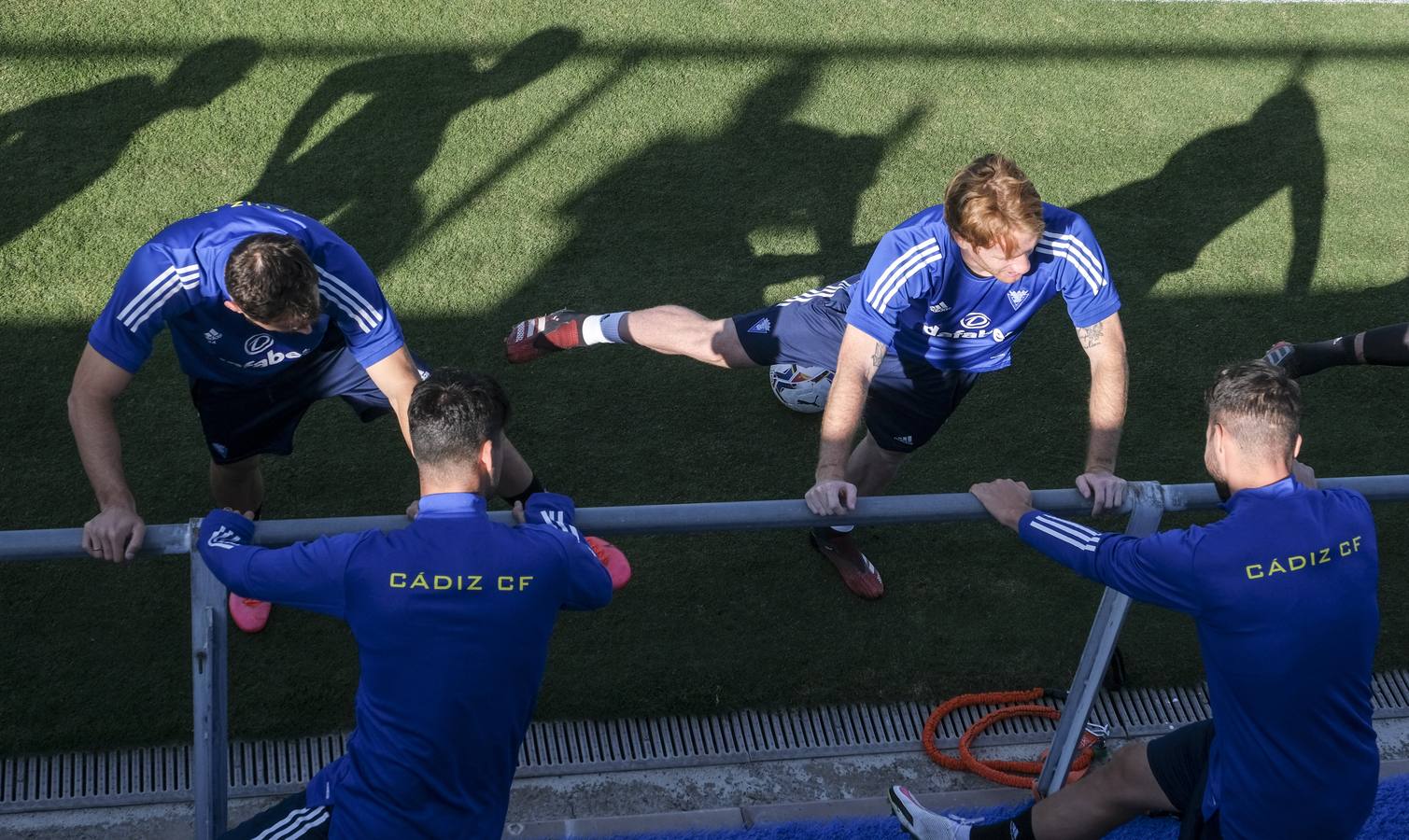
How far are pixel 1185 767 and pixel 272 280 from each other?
2.60 metres

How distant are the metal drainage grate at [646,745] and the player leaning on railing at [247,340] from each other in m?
0.58

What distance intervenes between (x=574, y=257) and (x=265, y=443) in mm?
2087

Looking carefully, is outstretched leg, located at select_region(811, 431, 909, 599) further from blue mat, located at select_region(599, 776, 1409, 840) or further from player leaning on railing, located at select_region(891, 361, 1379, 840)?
player leaning on railing, located at select_region(891, 361, 1379, 840)

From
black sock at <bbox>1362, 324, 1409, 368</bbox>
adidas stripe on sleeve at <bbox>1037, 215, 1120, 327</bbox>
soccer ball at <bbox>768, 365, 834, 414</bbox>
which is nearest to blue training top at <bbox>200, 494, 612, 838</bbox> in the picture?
adidas stripe on sleeve at <bbox>1037, 215, 1120, 327</bbox>

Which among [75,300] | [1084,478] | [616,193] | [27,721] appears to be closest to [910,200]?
[616,193]

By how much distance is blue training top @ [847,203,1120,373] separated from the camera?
3.86m

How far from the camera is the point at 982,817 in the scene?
3.98 metres

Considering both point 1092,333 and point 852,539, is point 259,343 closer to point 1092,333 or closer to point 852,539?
point 852,539

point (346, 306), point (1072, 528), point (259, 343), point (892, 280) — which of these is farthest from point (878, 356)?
point (259, 343)

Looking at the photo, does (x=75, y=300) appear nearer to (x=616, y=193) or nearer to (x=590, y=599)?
(x=616, y=193)

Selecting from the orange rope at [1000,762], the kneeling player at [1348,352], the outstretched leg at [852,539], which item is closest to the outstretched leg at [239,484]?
the outstretched leg at [852,539]

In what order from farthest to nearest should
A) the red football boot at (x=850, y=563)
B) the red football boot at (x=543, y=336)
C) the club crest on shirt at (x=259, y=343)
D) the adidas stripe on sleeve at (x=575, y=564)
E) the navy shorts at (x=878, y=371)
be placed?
the red football boot at (x=543, y=336) → the red football boot at (x=850, y=563) → the navy shorts at (x=878, y=371) → the club crest on shirt at (x=259, y=343) → the adidas stripe on sleeve at (x=575, y=564)

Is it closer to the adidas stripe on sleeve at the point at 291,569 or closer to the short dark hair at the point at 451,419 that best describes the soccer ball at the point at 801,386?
the short dark hair at the point at 451,419

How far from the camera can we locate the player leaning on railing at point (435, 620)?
2693 mm
